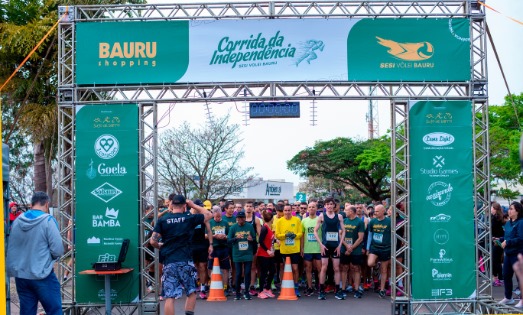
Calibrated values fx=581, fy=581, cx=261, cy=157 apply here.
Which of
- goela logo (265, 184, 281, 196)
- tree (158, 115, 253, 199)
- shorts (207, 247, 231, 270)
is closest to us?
shorts (207, 247, 231, 270)

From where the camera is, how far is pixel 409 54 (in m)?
10.0

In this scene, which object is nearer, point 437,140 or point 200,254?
point 437,140

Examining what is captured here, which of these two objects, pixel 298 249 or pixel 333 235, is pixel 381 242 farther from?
pixel 298 249

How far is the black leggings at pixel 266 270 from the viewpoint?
12.5 meters

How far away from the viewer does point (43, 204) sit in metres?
7.43

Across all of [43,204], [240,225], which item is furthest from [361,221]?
[43,204]

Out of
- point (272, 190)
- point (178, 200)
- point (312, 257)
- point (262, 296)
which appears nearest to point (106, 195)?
point (178, 200)

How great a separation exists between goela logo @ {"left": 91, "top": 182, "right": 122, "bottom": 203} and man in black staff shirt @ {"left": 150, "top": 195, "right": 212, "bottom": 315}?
1835mm

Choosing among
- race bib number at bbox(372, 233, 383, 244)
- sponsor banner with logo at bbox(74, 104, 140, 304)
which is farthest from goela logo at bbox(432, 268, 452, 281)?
sponsor banner with logo at bbox(74, 104, 140, 304)

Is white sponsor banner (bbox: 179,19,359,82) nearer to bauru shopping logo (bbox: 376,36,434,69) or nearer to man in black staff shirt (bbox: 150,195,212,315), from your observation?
bauru shopping logo (bbox: 376,36,434,69)

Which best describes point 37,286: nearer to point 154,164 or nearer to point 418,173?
point 154,164

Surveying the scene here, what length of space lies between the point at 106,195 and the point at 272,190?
173ft

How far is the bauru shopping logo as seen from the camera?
10.0 meters

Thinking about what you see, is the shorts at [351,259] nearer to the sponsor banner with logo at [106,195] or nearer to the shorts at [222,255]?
the shorts at [222,255]
